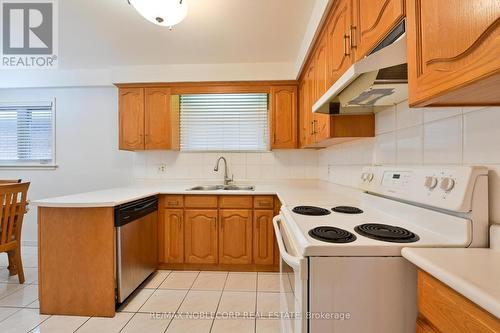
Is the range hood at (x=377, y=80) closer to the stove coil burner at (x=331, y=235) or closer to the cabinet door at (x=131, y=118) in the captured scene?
the stove coil burner at (x=331, y=235)

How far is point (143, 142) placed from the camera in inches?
113

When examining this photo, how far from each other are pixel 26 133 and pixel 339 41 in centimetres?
400

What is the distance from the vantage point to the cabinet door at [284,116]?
284 centimetres

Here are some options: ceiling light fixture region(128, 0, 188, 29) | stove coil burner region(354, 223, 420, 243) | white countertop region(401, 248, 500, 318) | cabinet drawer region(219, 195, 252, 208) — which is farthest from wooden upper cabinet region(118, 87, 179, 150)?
white countertop region(401, 248, 500, 318)

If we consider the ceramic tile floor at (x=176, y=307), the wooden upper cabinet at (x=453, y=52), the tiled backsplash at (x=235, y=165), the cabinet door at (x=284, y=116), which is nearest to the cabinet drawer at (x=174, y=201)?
the tiled backsplash at (x=235, y=165)

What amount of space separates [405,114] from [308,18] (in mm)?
1207

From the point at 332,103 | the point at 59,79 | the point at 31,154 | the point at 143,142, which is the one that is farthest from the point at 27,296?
the point at 332,103

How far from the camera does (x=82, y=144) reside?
3240mm

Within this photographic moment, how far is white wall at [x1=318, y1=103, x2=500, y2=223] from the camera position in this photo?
83 cm

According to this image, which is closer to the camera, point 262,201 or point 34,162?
point 262,201

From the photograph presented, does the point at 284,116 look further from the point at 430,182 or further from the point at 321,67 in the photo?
the point at 430,182

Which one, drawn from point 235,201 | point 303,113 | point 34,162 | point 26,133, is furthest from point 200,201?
point 26,133

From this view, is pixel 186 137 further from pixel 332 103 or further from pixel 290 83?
pixel 332 103

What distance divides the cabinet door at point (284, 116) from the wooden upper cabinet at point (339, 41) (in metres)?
1.17
